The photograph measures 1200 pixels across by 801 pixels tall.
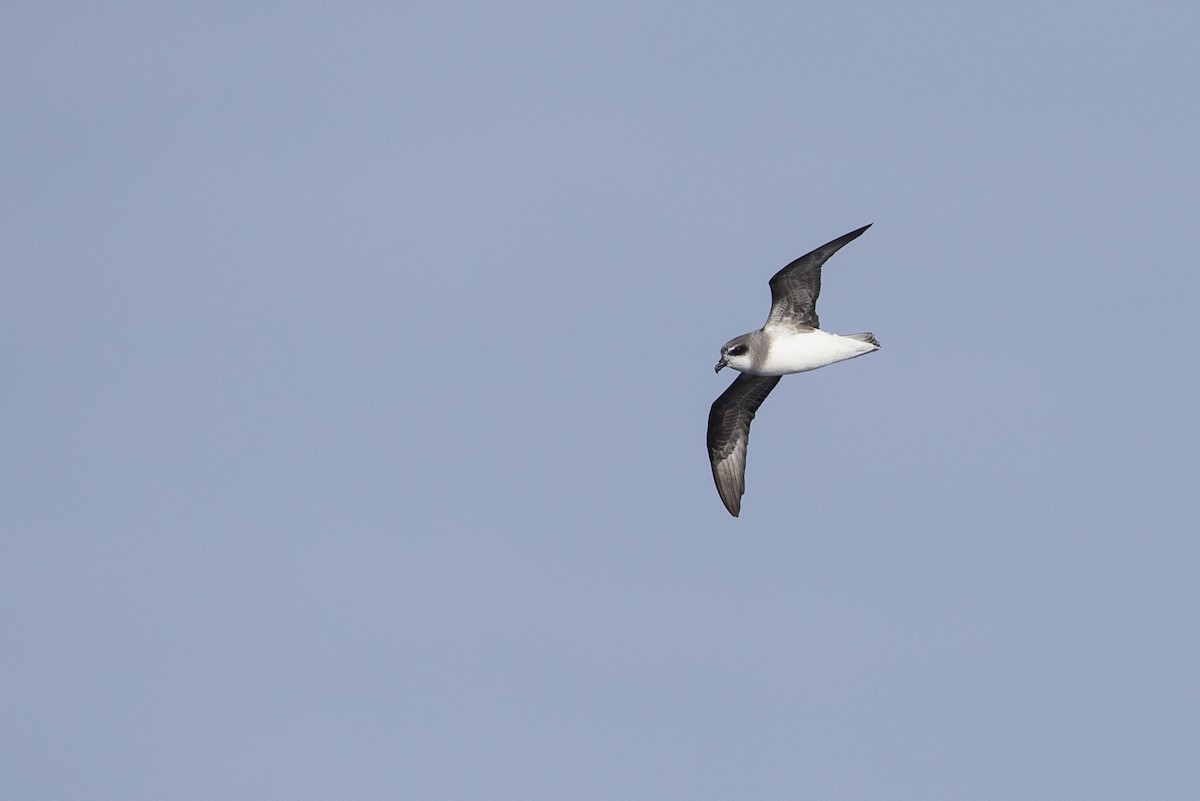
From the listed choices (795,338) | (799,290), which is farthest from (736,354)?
(799,290)

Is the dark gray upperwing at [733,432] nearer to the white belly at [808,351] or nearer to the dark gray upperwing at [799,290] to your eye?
the white belly at [808,351]

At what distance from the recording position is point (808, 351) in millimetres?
34344

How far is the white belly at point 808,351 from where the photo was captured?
3394cm

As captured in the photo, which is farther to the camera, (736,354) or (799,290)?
(736,354)

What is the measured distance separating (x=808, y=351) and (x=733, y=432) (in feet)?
12.5

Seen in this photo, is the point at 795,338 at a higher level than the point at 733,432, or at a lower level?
higher

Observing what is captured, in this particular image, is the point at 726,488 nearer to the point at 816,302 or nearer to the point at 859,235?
the point at 816,302

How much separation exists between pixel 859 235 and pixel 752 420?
6.75 meters

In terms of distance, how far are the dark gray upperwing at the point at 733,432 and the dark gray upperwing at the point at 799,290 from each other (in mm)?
2691

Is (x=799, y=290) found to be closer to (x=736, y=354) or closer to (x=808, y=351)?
(x=808, y=351)

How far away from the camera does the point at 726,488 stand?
37.3m

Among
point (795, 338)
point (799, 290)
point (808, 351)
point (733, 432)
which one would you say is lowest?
point (733, 432)

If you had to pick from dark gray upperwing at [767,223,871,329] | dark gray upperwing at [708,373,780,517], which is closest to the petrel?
dark gray upperwing at [767,223,871,329]

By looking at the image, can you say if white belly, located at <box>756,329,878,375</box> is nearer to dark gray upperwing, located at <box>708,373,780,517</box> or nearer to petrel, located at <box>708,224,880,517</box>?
petrel, located at <box>708,224,880,517</box>
